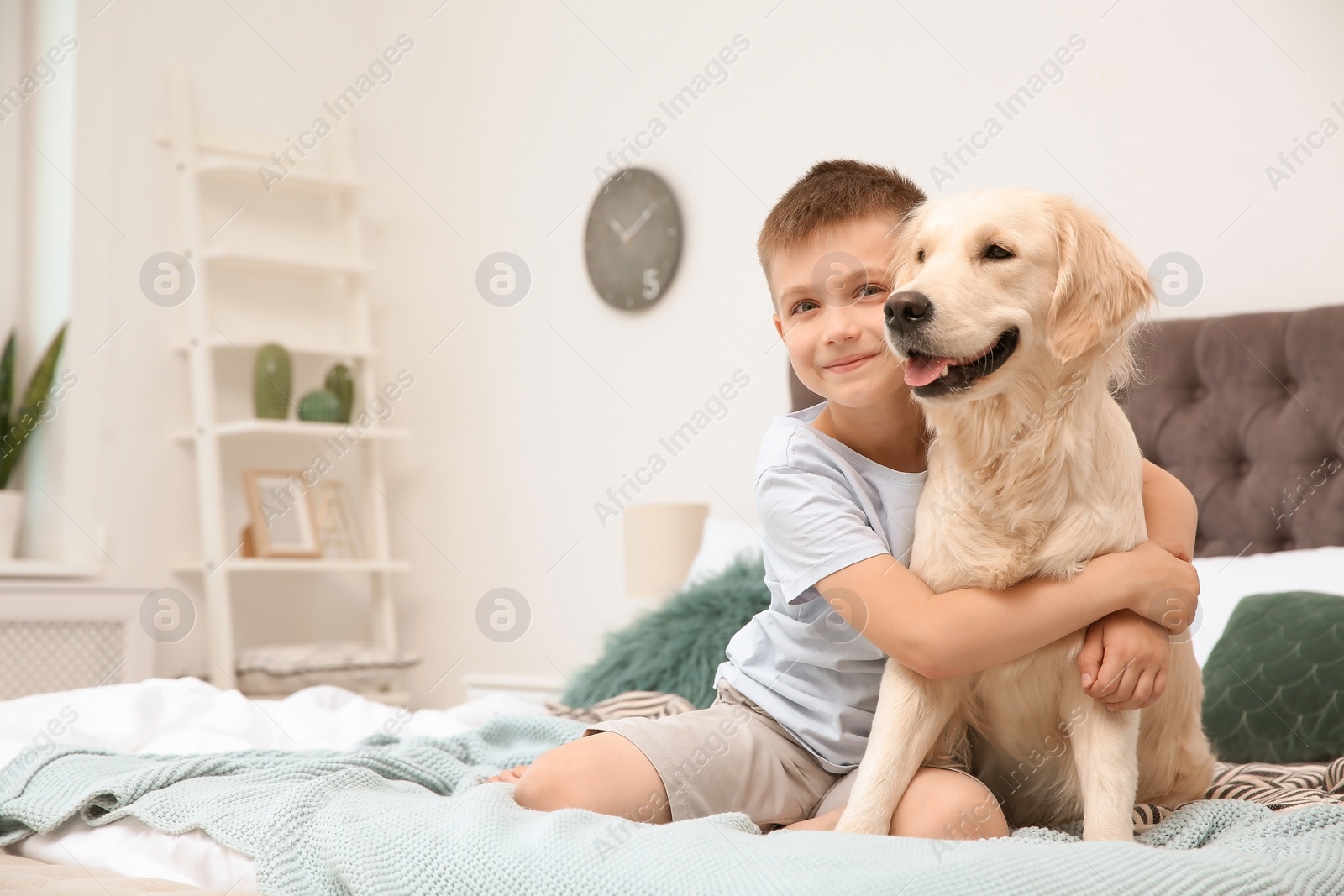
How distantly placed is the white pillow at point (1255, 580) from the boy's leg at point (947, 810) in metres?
0.91

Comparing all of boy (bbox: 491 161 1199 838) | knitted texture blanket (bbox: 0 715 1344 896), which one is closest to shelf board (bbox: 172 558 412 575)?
knitted texture blanket (bbox: 0 715 1344 896)

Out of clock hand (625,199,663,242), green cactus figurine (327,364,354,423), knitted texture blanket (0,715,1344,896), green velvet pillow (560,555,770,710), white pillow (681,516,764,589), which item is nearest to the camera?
knitted texture blanket (0,715,1344,896)

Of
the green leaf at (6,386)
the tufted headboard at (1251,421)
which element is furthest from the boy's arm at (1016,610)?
the green leaf at (6,386)

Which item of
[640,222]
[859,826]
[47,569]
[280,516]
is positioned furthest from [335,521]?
[859,826]

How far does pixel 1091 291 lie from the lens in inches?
45.0

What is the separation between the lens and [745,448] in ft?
10.8

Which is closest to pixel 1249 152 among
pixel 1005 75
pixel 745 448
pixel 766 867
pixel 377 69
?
pixel 1005 75

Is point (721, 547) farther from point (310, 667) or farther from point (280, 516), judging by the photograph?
point (280, 516)

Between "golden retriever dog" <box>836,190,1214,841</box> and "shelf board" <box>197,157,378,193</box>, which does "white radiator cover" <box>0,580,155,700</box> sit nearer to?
"shelf board" <box>197,157,378,193</box>

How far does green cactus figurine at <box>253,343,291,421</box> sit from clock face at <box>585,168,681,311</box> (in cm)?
124

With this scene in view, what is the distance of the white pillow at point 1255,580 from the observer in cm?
191

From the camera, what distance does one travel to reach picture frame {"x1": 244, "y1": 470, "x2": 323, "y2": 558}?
3.88 m

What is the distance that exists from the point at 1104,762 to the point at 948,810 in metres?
0.17

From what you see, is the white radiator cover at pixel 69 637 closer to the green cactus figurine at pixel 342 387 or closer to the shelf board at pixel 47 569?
the shelf board at pixel 47 569
